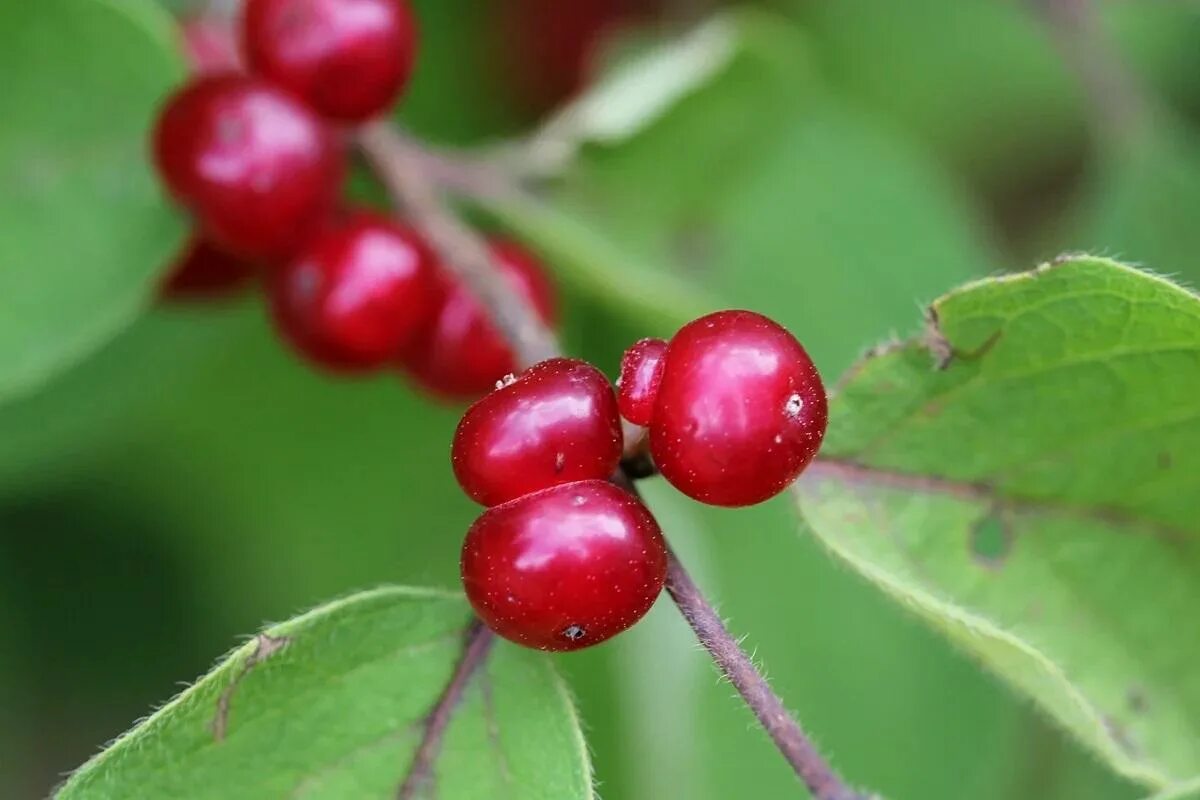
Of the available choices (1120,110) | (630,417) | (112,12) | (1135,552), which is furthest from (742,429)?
(1120,110)

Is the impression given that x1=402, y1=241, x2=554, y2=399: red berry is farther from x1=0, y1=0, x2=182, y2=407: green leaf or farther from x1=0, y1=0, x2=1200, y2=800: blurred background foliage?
x1=0, y1=0, x2=182, y2=407: green leaf

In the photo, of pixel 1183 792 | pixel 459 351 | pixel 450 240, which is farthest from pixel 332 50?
pixel 1183 792

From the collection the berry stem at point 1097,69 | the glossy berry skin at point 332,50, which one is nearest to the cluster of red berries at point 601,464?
the glossy berry skin at point 332,50

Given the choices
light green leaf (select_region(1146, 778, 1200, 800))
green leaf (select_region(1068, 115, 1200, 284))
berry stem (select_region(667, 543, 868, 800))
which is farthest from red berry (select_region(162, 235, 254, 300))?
green leaf (select_region(1068, 115, 1200, 284))

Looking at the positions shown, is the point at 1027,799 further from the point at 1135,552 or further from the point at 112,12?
the point at 112,12

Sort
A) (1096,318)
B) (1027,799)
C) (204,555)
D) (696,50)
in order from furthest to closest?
1. (204,555)
2. (1027,799)
3. (696,50)
4. (1096,318)

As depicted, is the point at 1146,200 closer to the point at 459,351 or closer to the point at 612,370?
the point at 612,370
